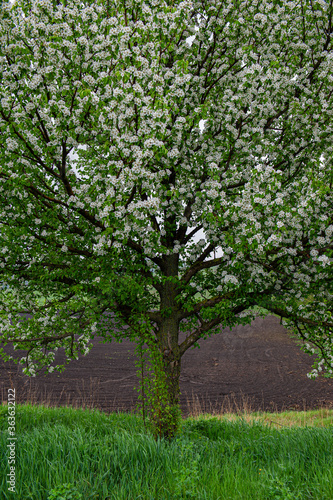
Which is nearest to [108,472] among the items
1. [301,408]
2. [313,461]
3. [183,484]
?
[183,484]

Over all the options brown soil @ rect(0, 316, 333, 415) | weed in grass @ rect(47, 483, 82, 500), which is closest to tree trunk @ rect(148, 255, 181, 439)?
weed in grass @ rect(47, 483, 82, 500)

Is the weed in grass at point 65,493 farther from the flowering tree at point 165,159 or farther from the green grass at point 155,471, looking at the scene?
the flowering tree at point 165,159

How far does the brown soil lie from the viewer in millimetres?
15320

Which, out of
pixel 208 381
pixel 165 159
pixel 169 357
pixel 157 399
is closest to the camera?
pixel 157 399

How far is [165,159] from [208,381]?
14.9 metres

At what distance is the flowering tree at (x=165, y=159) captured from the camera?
571cm

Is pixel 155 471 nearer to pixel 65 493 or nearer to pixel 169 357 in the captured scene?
pixel 65 493

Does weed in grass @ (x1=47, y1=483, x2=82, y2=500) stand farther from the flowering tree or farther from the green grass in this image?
the flowering tree

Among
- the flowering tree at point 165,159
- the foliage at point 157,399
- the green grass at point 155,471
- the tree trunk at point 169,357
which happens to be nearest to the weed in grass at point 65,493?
the green grass at point 155,471

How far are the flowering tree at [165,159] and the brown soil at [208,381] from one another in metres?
6.82

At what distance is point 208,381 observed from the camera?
1900 cm

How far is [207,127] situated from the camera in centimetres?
778

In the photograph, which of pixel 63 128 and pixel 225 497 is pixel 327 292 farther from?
pixel 63 128

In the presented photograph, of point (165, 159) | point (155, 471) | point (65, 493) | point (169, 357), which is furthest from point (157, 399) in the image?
point (165, 159)
